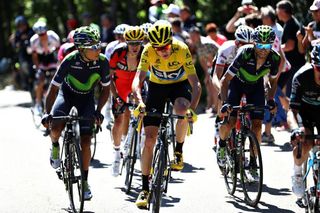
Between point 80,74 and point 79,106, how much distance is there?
1.23 ft

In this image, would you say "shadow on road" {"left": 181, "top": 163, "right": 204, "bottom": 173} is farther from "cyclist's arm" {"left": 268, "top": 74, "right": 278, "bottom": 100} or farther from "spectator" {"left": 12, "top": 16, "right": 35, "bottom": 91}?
"spectator" {"left": 12, "top": 16, "right": 35, "bottom": 91}

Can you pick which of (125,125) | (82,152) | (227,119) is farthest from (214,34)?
(82,152)

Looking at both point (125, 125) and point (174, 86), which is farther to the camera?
point (125, 125)

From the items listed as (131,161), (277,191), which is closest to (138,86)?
(131,161)

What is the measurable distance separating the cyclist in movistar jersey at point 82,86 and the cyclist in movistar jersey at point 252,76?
1558 mm

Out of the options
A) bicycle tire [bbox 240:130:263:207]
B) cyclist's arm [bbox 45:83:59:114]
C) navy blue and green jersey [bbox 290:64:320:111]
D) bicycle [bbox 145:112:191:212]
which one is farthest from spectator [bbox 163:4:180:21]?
navy blue and green jersey [bbox 290:64:320:111]

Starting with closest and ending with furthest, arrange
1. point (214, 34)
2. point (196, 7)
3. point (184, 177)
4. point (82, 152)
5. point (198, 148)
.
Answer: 1. point (82, 152)
2. point (184, 177)
3. point (198, 148)
4. point (214, 34)
5. point (196, 7)

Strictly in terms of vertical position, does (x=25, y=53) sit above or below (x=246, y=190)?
above

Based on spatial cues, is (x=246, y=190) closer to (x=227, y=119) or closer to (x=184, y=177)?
(x=227, y=119)

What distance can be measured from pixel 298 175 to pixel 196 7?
15287 millimetres

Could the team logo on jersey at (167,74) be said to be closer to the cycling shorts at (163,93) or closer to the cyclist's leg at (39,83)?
the cycling shorts at (163,93)

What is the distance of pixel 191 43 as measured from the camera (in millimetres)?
17906

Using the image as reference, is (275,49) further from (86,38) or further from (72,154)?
(72,154)

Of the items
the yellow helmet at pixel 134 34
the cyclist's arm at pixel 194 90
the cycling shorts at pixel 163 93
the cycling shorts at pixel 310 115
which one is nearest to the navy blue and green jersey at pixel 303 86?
the cycling shorts at pixel 310 115
